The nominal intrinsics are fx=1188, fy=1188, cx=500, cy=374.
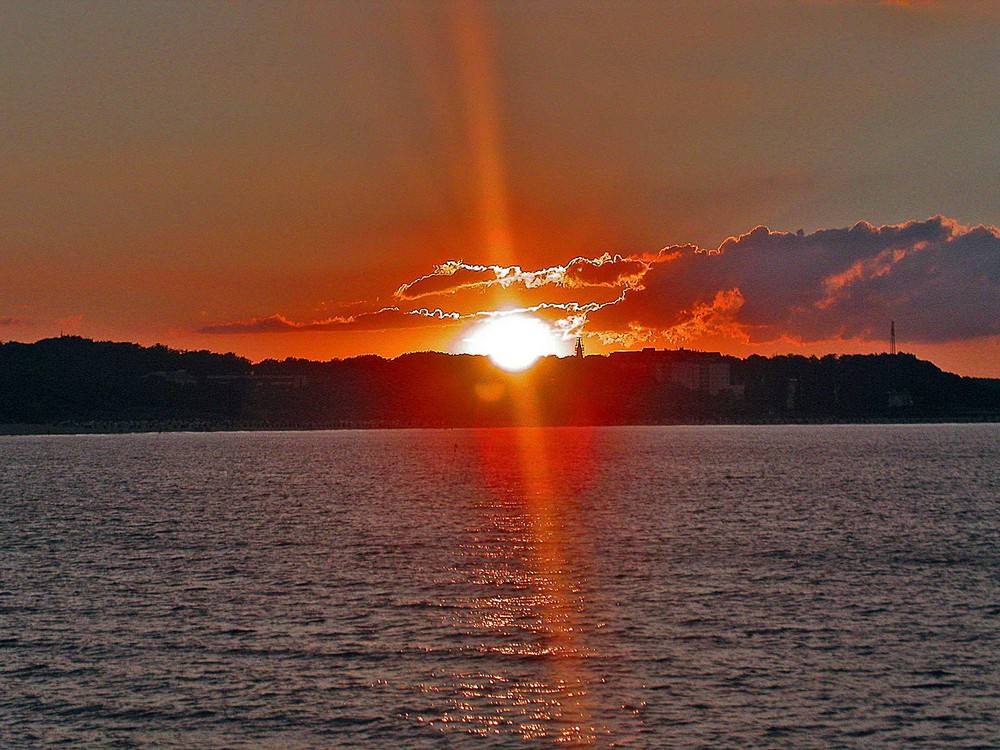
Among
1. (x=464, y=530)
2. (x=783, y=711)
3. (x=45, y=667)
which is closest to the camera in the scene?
(x=783, y=711)

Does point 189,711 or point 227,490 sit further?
point 227,490

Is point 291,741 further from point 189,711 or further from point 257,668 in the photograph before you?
point 257,668

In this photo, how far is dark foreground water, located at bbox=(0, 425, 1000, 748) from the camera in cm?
3142

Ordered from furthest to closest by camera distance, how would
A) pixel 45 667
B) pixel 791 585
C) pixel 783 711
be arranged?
pixel 791 585 → pixel 45 667 → pixel 783 711

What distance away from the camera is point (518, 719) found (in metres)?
31.9

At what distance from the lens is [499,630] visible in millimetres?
43562

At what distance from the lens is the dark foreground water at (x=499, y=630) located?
3142 centimetres

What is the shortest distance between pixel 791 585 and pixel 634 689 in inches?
841

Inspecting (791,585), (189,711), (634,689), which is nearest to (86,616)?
(189,711)

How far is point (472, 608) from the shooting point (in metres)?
47.9

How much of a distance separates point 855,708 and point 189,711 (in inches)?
720

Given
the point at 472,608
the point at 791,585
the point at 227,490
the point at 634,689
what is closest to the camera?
the point at 634,689

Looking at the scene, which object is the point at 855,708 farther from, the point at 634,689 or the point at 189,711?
the point at 189,711

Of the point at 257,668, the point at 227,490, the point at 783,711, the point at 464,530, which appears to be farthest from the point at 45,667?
the point at 227,490
